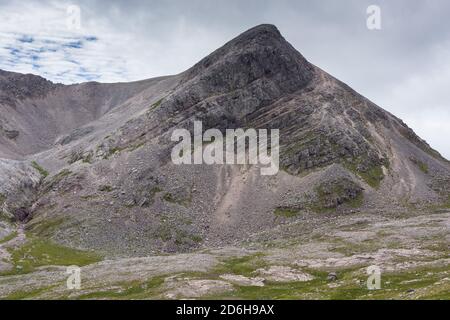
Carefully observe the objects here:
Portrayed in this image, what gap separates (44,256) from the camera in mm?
115938

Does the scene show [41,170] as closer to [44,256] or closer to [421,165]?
[44,256]

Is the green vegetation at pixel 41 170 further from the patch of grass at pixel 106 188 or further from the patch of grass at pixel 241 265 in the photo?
the patch of grass at pixel 241 265

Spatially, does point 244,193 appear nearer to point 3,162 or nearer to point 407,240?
point 407,240

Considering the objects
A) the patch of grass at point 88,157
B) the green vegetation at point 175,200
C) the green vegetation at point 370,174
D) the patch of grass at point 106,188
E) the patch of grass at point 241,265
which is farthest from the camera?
the patch of grass at point 88,157

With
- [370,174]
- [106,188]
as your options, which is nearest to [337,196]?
[370,174]

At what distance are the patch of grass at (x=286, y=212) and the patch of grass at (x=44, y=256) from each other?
56.6 metres

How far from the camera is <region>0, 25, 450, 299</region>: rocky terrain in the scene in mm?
72500

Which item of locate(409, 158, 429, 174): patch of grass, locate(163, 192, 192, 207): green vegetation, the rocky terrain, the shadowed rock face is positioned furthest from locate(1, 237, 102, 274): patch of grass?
locate(409, 158, 429, 174): patch of grass

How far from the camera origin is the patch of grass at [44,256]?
10688cm

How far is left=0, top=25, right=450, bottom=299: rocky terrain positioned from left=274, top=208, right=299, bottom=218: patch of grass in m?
0.78

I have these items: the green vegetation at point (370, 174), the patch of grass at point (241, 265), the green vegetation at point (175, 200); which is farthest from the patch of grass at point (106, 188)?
the green vegetation at point (370, 174)

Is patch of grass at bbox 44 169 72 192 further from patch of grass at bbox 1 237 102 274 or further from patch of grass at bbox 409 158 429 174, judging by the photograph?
patch of grass at bbox 409 158 429 174

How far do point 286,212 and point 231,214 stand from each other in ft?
56.6

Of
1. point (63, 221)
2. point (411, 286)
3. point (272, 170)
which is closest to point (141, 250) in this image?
point (63, 221)
